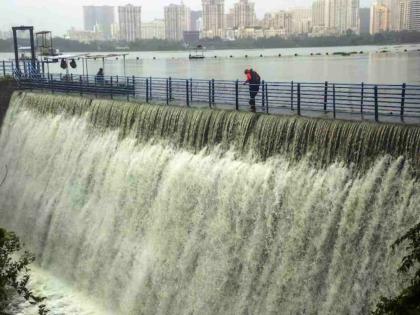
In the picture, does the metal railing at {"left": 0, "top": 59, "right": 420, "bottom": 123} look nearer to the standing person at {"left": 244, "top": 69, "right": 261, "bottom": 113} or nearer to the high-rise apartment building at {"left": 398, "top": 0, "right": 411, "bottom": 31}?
the standing person at {"left": 244, "top": 69, "right": 261, "bottom": 113}

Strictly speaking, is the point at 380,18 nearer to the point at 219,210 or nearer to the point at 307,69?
the point at 307,69

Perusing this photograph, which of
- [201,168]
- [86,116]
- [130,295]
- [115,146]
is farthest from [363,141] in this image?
[86,116]

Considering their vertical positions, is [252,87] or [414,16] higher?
[414,16]

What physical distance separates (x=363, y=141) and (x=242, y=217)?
11.5 feet

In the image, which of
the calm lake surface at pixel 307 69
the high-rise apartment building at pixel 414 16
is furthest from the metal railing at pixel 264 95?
the high-rise apartment building at pixel 414 16

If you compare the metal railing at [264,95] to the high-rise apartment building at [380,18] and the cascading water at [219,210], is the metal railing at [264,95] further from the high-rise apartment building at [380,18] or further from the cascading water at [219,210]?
the high-rise apartment building at [380,18]

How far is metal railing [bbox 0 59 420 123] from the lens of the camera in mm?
14497

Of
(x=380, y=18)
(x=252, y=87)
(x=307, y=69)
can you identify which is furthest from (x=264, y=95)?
(x=380, y=18)

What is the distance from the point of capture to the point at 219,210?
1449 cm

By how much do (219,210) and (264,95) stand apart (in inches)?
160

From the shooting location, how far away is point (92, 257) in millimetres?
17781

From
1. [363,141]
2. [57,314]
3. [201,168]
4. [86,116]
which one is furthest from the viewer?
[86,116]

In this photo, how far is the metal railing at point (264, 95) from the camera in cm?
1450

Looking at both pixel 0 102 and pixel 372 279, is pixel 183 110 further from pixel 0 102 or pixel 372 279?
pixel 0 102
